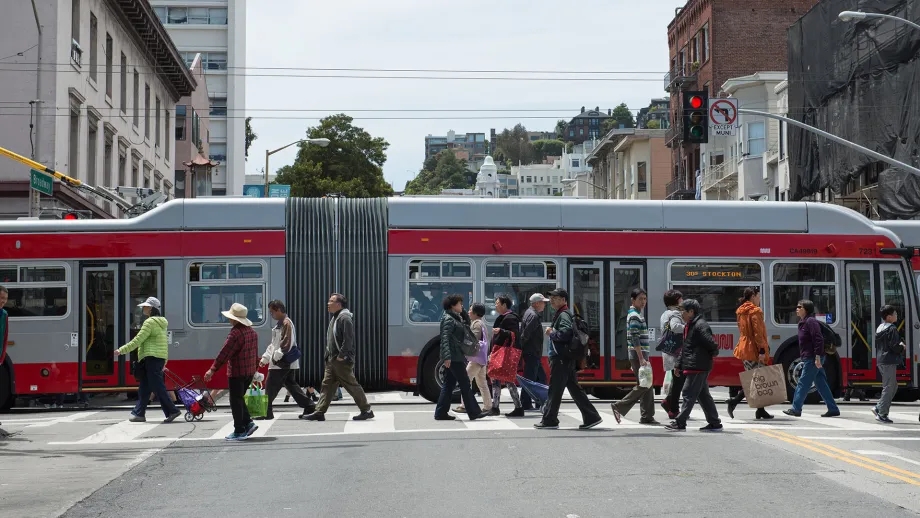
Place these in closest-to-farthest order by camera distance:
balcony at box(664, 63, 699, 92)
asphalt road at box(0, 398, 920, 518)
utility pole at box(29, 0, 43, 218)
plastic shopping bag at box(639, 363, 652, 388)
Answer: asphalt road at box(0, 398, 920, 518)
plastic shopping bag at box(639, 363, 652, 388)
utility pole at box(29, 0, 43, 218)
balcony at box(664, 63, 699, 92)

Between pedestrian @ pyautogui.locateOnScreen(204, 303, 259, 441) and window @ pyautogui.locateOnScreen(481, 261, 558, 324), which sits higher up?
window @ pyautogui.locateOnScreen(481, 261, 558, 324)

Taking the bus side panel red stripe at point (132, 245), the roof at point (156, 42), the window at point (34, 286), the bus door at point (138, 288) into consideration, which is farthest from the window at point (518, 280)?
the roof at point (156, 42)

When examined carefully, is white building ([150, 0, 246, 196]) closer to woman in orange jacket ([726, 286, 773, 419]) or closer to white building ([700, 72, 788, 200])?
white building ([700, 72, 788, 200])

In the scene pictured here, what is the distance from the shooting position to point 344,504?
9.64 metres

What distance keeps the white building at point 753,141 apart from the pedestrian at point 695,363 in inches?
1551

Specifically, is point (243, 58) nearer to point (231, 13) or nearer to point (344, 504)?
point (231, 13)

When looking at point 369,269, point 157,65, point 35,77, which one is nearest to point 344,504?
point 369,269

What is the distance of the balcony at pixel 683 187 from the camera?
6551 cm

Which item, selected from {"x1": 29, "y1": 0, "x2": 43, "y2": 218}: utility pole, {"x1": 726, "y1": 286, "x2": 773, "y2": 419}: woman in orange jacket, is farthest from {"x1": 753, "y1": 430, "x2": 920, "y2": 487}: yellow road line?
{"x1": 29, "y1": 0, "x2": 43, "y2": 218}: utility pole

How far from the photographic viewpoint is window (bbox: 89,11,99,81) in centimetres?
3662

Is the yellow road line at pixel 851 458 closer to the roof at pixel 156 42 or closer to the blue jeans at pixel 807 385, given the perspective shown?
the blue jeans at pixel 807 385

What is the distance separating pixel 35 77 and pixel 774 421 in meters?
22.6

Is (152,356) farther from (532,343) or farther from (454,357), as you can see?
(532,343)

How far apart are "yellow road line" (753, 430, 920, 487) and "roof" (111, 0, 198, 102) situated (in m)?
30.6
